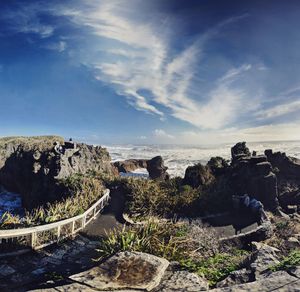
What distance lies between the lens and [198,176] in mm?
21641

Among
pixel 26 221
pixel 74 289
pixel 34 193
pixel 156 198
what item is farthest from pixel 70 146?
pixel 74 289

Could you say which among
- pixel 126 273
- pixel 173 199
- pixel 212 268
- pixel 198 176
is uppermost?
pixel 198 176

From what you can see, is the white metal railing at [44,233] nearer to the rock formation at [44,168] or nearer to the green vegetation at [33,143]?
the rock formation at [44,168]

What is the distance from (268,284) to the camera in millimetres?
4871

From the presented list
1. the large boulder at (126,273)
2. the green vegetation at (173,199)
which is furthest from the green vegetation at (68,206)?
the large boulder at (126,273)

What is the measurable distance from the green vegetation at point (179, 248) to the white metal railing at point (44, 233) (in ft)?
7.99

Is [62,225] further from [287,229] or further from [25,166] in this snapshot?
[25,166]

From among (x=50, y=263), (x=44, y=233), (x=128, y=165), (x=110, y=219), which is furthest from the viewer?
(x=128, y=165)

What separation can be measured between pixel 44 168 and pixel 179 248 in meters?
15.8

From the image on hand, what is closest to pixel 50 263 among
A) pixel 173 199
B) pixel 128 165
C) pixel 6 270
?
pixel 6 270

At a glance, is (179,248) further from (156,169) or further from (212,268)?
(156,169)

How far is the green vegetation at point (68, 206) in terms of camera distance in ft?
42.2

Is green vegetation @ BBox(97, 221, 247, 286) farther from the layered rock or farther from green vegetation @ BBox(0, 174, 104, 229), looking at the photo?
the layered rock

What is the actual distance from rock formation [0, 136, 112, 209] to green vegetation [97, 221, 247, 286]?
1162 cm
